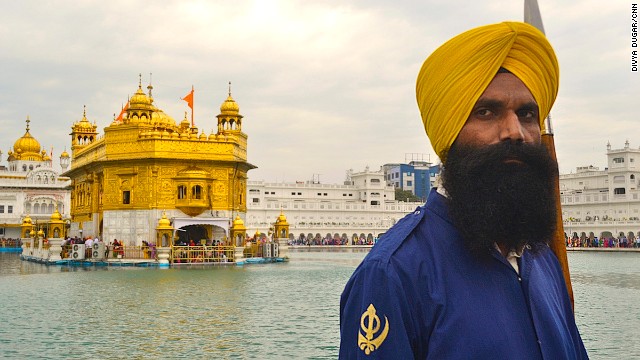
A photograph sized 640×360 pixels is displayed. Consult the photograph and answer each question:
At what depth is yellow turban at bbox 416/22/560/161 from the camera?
75.0 inches

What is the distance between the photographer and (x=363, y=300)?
1.71 m

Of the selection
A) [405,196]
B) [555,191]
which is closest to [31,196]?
[405,196]

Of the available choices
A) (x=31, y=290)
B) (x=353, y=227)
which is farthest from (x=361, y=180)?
(x=31, y=290)

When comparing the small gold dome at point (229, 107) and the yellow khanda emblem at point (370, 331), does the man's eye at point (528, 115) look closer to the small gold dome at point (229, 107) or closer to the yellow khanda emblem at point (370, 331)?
the yellow khanda emblem at point (370, 331)

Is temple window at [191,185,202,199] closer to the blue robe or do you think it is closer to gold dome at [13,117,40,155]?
the blue robe

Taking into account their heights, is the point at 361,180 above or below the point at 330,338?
above

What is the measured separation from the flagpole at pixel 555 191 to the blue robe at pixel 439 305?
455mm

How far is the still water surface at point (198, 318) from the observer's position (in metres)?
9.52

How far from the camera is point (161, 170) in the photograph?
33062 millimetres

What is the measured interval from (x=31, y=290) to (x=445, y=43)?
18530 mm

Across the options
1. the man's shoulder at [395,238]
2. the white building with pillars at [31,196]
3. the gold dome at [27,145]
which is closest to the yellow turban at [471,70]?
the man's shoulder at [395,238]

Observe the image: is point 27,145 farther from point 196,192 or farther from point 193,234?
point 196,192

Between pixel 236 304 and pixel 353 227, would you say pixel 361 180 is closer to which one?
pixel 353 227

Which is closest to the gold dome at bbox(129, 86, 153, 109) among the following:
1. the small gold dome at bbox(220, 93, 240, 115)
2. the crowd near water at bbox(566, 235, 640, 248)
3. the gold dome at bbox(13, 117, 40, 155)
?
the small gold dome at bbox(220, 93, 240, 115)
